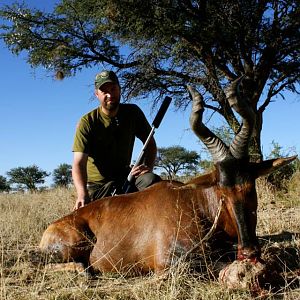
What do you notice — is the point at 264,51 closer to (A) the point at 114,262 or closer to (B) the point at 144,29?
(B) the point at 144,29

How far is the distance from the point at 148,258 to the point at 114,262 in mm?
377

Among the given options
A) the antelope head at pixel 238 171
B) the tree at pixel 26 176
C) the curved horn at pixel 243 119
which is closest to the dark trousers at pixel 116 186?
the antelope head at pixel 238 171

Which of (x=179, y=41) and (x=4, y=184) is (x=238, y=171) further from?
(x=4, y=184)

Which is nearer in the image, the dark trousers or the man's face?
the dark trousers

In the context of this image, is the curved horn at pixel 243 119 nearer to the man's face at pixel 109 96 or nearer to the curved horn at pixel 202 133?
the curved horn at pixel 202 133

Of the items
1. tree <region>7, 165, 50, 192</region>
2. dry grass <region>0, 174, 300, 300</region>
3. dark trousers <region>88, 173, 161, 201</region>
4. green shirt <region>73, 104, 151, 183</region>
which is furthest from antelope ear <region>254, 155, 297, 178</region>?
tree <region>7, 165, 50, 192</region>

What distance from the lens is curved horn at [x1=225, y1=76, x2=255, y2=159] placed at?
3807 millimetres

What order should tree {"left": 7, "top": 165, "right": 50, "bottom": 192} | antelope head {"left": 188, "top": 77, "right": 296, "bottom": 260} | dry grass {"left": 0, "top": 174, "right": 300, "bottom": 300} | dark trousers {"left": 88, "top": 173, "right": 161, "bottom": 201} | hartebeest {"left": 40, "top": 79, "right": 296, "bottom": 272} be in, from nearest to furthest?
1. dry grass {"left": 0, "top": 174, "right": 300, "bottom": 300}
2. antelope head {"left": 188, "top": 77, "right": 296, "bottom": 260}
3. hartebeest {"left": 40, "top": 79, "right": 296, "bottom": 272}
4. dark trousers {"left": 88, "top": 173, "right": 161, "bottom": 201}
5. tree {"left": 7, "top": 165, "right": 50, "bottom": 192}

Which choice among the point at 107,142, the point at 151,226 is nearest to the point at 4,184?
the point at 107,142

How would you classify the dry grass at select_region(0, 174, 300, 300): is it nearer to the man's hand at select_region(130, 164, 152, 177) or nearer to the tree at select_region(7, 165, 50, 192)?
the man's hand at select_region(130, 164, 152, 177)

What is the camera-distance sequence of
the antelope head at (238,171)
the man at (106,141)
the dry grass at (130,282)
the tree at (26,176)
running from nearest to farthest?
the dry grass at (130,282), the antelope head at (238,171), the man at (106,141), the tree at (26,176)

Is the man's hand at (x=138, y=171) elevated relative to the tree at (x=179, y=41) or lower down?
lower down

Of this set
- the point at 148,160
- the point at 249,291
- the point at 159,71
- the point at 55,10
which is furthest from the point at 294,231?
the point at 55,10

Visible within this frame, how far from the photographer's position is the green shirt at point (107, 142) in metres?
5.78
